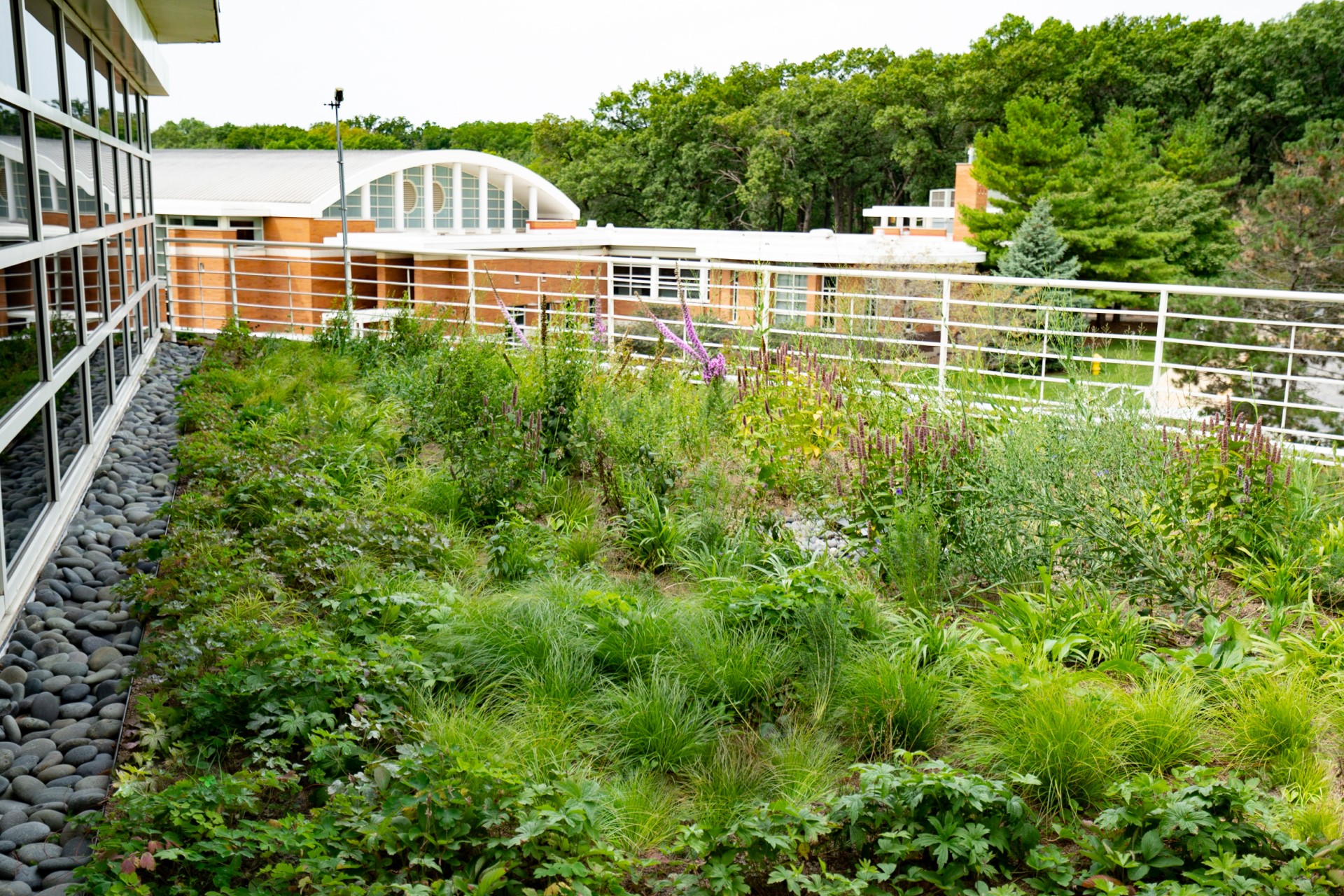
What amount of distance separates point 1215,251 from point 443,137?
58.2 metres

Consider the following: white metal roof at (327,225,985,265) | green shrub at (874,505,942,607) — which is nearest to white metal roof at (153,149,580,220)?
white metal roof at (327,225,985,265)

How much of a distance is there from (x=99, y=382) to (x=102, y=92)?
2.15 m

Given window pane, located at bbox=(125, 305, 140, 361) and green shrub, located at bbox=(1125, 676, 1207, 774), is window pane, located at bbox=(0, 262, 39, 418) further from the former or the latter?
window pane, located at bbox=(125, 305, 140, 361)

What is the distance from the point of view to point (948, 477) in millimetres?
4398

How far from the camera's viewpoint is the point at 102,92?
7418 millimetres

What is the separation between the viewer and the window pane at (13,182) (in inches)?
155

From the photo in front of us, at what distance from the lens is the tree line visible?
3631 cm

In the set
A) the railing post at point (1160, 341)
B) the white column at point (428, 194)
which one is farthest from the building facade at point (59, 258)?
the white column at point (428, 194)

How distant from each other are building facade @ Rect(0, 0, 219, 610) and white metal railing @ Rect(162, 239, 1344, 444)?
2.38 m

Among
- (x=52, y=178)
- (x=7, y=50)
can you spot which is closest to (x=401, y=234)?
(x=52, y=178)

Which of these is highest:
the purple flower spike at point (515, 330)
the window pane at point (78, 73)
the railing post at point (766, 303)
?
the window pane at point (78, 73)

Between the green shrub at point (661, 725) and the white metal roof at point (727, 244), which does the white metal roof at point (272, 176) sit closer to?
the white metal roof at point (727, 244)

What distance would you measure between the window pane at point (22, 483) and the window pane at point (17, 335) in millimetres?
175

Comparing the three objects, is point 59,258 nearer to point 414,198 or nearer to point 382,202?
point 382,202
